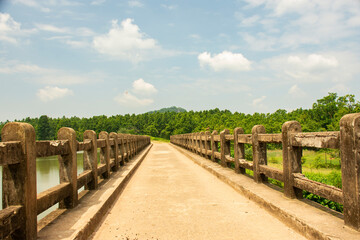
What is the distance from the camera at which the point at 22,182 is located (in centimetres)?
281

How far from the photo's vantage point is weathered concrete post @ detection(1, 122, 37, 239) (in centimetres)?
278

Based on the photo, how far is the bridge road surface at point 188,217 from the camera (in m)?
3.58

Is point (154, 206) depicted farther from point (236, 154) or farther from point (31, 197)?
point (236, 154)

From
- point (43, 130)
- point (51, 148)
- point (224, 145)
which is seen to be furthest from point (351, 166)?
point (43, 130)

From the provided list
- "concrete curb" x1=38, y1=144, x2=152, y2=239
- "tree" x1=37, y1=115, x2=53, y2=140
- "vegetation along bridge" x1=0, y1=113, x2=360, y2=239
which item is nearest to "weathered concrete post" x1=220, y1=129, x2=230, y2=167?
"vegetation along bridge" x1=0, y1=113, x2=360, y2=239

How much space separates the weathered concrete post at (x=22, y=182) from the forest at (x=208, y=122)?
124 ft

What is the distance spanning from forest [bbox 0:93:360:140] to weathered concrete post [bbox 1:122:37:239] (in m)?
37.7

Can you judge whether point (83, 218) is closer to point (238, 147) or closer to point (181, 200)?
point (181, 200)

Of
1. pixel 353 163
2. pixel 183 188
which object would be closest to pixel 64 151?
pixel 183 188

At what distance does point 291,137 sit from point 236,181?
2.27 m

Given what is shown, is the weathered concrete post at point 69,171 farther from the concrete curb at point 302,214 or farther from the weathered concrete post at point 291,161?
the weathered concrete post at point 291,161

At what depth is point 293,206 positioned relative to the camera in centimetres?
408

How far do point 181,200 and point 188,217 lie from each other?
1.14 meters

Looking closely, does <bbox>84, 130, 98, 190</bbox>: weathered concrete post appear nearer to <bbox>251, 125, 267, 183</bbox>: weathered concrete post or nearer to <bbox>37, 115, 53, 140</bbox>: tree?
<bbox>251, 125, 267, 183</bbox>: weathered concrete post
